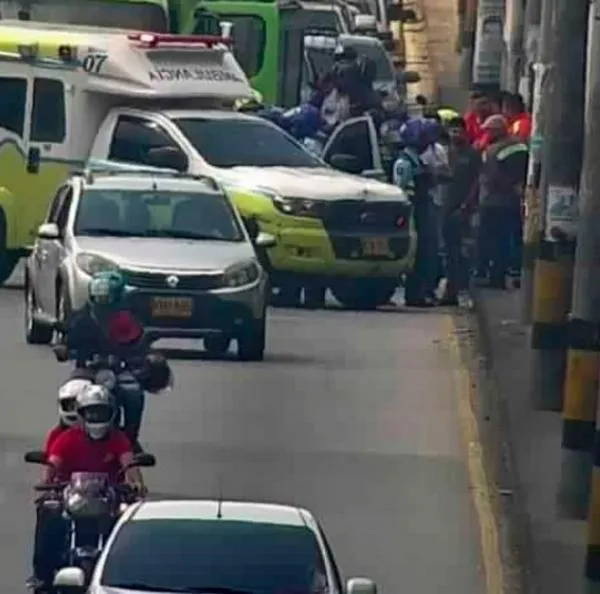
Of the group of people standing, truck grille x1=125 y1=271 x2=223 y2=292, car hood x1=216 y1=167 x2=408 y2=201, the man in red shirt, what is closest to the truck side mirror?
car hood x1=216 y1=167 x2=408 y2=201

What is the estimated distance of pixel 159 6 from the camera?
42.2 metres

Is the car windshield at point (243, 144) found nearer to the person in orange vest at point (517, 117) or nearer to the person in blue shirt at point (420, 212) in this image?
the person in blue shirt at point (420, 212)

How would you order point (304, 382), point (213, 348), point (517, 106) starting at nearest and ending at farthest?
point (304, 382)
point (213, 348)
point (517, 106)

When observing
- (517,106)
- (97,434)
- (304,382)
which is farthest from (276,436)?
(517,106)

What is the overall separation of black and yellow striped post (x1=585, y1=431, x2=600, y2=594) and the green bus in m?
25.8

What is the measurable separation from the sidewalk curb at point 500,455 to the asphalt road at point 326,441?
210 millimetres

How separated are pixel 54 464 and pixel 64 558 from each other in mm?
452

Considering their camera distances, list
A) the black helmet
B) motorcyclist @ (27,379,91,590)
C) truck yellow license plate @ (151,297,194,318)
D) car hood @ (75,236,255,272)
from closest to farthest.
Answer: motorcyclist @ (27,379,91,590) → the black helmet → truck yellow license plate @ (151,297,194,318) → car hood @ (75,236,255,272)

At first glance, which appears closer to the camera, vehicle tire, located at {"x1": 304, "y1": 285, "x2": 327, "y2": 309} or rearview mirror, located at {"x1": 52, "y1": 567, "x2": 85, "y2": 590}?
rearview mirror, located at {"x1": 52, "y1": 567, "x2": 85, "y2": 590}

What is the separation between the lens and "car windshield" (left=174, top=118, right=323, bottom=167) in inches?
1299

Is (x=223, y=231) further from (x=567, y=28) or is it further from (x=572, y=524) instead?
(x=572, y=524)

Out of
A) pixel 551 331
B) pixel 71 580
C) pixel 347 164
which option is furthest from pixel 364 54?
pixel 71 580

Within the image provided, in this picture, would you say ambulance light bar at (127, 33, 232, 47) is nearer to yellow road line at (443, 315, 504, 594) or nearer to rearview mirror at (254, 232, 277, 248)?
rearview mirror at (254, 232, 277, 248)

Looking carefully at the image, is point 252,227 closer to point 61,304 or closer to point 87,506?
point 61,304
